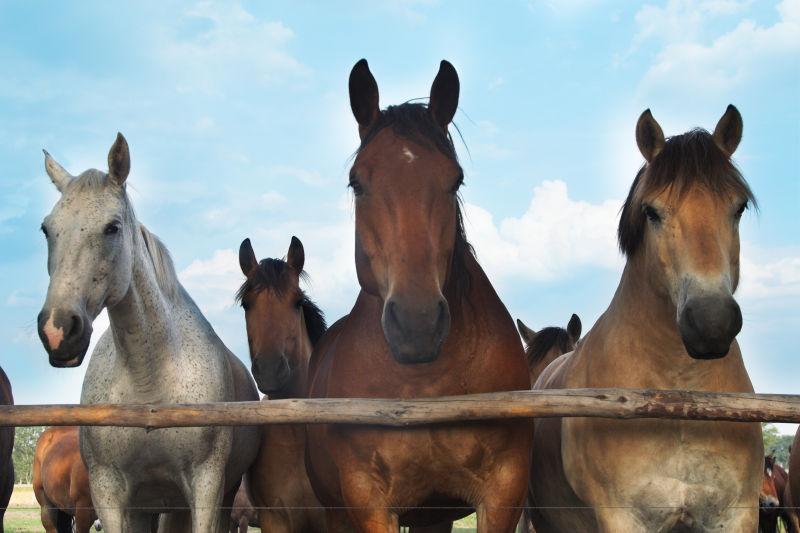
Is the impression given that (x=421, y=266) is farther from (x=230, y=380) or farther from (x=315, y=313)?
(x=315, y=313)

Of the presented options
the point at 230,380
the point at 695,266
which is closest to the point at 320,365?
the point at 230,380

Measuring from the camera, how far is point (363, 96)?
4117 millimetres

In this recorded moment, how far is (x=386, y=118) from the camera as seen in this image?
4070 mm

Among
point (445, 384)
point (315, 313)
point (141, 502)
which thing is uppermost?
point (315, 313)

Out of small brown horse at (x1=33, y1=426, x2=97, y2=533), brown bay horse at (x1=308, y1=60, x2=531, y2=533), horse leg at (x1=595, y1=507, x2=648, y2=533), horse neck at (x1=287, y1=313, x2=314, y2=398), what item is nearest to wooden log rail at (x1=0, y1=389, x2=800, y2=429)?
brown bay horse at (x1=308, y1=60, x2=531, y2=533)

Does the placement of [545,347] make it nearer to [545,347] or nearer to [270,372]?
[545,347]

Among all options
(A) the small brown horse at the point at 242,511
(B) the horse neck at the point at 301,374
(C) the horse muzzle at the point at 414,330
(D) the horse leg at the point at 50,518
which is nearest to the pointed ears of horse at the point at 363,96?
(C) the horse muzzle at the point at 414,330

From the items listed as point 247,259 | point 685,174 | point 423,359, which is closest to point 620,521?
point 423,359

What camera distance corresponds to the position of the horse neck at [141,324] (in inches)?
186

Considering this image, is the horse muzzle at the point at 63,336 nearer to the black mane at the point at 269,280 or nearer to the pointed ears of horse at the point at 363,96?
the pointed ears of horse at the point at 363,96

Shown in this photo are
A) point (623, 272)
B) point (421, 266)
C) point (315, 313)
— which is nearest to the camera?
point (421, 266)

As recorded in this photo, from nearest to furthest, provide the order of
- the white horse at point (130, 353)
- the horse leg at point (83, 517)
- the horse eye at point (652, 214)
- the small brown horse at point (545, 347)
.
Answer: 1. the horse eye at point (652, 214)
2. the white horse at point (130, 353)
3. the small brown horse at point (545, 347)
4. the horse leg at point (83, 517)

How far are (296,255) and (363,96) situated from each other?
2.67 metres

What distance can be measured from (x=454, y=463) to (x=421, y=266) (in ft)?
3.18
